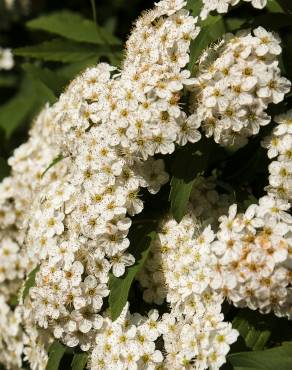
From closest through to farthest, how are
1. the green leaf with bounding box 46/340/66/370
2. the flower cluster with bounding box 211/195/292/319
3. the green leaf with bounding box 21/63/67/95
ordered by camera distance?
Answer: 1. the flower cluster with bounding box 211/195/292/319
2. the green leaf with bounding box 46/340/66/370
3. the green leaf with bounding box 21/63/67/95

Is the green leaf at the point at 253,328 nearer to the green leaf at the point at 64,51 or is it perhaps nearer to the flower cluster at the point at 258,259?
the flower cluster at the point at 258,259

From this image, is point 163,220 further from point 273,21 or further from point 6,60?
point 6,60

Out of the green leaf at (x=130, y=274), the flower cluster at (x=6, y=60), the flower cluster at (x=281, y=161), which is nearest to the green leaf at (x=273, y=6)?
the flower cluster at (x=281, y=161)

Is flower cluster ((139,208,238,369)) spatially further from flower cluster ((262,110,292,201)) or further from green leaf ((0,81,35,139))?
green leaf ((0,81,35,139))

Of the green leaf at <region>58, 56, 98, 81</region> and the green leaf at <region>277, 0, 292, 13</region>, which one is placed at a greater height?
the green leaf at <region>277, 0, 292, 13</region>

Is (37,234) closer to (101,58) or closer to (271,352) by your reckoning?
(271,352)

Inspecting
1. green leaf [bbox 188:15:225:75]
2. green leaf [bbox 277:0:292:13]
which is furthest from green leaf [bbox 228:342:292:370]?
green leaf [bbox 277:0:292:13]
